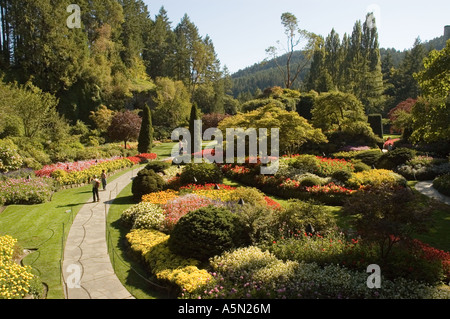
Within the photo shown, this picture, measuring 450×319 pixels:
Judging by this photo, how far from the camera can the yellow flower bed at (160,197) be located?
13.6m

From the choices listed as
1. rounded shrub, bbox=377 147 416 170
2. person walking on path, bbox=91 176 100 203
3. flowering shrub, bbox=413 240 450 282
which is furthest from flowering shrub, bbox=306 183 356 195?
person walking on path, bbox=91 176 100 203

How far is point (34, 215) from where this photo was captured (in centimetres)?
1305

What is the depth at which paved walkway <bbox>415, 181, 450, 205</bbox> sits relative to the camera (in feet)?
46.2

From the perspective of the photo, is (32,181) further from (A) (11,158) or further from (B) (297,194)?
(B) (297,194)

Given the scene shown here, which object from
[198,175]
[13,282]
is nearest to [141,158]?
[198,175]

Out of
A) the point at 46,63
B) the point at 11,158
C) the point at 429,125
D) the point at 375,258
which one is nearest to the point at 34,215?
the point at 11,158

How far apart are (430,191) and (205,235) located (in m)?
13.0

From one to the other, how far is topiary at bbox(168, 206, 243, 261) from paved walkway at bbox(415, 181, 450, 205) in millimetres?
10616

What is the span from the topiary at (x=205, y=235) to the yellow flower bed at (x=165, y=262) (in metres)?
0.26

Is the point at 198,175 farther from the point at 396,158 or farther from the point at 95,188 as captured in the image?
the point at 396,158

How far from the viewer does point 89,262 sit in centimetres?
887

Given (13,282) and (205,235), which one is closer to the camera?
(13,282)

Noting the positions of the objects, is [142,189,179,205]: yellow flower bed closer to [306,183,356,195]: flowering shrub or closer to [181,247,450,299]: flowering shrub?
[181,247,450,299]: flowering shrub
